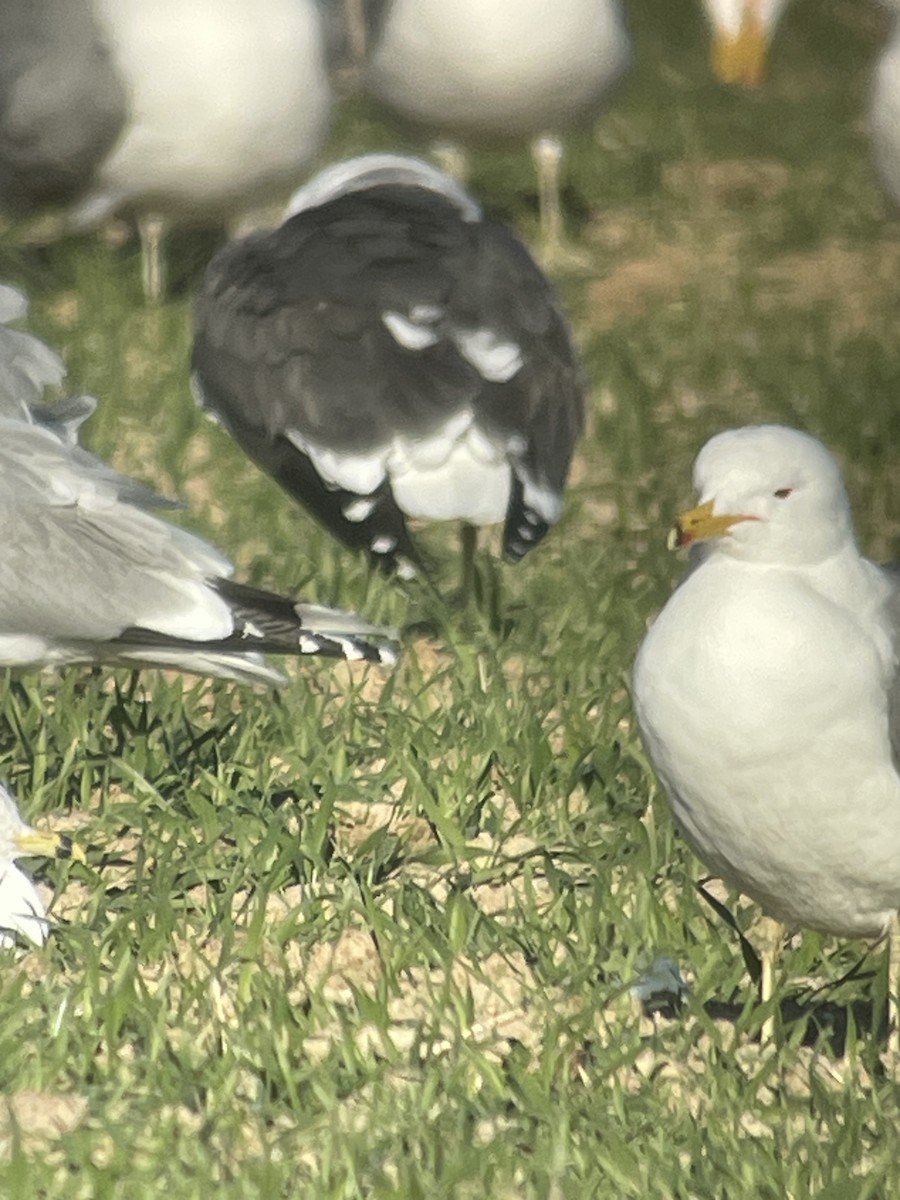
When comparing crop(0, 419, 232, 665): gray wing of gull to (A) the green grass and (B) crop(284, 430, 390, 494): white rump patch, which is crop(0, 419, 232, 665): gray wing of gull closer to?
(A) the green grass

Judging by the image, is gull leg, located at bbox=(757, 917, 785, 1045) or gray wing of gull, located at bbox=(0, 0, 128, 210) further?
gray wing of gull, located at bbox=(0, 0, 128, 210)

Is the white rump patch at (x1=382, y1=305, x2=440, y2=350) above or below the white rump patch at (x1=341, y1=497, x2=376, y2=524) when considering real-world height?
above

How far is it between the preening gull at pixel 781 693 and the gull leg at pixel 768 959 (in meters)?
0.01

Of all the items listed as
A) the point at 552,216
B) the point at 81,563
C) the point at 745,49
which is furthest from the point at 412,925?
the point at 552,216

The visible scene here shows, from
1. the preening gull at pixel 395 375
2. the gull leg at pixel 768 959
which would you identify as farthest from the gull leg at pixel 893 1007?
the preening gull at pixel 395 375

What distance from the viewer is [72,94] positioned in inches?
295

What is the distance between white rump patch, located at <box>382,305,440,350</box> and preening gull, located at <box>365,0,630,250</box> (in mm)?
3891

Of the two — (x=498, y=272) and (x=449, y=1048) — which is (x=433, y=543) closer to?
(x=498, y=272)

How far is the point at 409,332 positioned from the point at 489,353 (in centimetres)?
16

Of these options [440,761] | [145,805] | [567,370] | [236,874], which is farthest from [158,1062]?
[567,370]

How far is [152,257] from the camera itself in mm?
7730

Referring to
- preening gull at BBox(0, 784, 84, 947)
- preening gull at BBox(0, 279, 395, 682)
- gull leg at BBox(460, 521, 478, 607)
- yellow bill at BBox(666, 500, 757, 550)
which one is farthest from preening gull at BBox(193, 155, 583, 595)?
yellow bill at BBox(666, 500, 757, 550)

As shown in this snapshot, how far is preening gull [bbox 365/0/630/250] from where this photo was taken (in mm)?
8711

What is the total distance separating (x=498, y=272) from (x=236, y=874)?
1.82m
